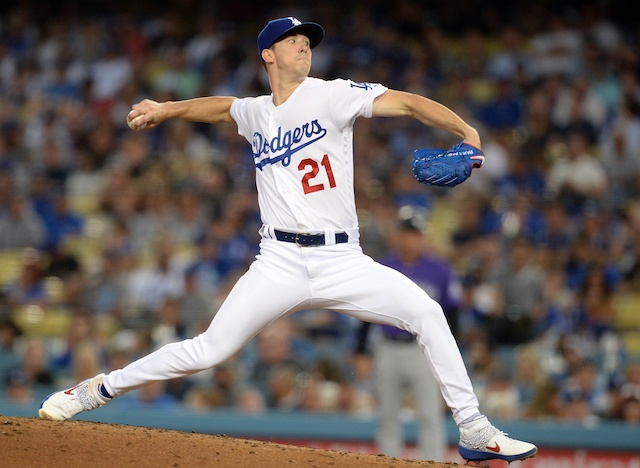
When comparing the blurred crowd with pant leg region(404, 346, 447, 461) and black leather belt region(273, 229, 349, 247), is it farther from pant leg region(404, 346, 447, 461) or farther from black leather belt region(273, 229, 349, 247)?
black leather belt region(273, 229, 349, 247)

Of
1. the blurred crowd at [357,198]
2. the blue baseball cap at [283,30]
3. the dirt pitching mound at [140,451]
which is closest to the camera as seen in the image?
the dirt pitching mound at [140,451]

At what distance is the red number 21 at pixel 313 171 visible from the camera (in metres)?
4.41

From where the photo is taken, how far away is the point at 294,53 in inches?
179

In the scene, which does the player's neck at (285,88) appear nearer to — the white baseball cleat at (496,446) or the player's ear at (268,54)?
the player's ear at (268,54)

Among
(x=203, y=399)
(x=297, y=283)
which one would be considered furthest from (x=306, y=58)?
(x=203, y=399)

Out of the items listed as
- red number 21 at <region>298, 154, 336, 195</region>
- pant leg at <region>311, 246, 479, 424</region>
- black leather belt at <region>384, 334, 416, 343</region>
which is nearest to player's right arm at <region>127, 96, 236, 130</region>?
red number 21 at <region>298, 154, 336, 195</region>

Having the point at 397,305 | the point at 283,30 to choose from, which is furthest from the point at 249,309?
the point at 283,30

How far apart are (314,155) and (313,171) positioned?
0.23ft

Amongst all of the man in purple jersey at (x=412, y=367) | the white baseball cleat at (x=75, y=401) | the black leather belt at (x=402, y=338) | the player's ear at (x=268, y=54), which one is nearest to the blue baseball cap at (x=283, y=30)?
the player's ear at (x=268, y=54)

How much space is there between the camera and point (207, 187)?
10.1 meters

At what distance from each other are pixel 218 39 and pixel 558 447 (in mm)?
7344

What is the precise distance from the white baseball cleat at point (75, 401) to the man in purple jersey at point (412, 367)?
262cm

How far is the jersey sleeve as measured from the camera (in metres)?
4.34

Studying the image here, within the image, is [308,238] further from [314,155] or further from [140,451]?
[140,451]
